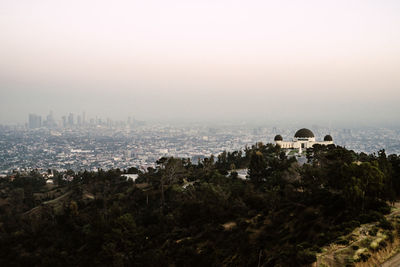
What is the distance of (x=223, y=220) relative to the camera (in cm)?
2303

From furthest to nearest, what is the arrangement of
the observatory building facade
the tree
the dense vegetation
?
the observatory building facade → the tree → the dense vegetation

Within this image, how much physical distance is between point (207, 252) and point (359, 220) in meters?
8.23

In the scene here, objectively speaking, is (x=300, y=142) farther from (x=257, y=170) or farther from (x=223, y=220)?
(x=223, y=220)

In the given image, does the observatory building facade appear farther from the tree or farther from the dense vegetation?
the tree

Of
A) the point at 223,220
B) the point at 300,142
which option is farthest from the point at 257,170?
the point at 300,142

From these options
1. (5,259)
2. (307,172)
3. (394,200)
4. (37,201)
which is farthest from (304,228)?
(37,201)

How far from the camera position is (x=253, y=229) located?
68.9 ft

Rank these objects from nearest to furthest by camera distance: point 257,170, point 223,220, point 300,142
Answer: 1. point 223,220
2. point 257,170
3. point 300,142

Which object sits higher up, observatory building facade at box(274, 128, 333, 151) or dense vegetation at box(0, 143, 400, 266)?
observatory building facade at box(274, 128, 333, 151)

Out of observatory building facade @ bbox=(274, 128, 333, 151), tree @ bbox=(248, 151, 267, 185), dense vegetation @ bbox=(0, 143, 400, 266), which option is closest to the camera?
dense vegetation @ bbox=(0, 143, 400, 266)

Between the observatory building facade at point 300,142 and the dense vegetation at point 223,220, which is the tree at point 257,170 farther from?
the observatory building facade at point 300,142

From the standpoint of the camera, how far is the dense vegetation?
1805 centimetres

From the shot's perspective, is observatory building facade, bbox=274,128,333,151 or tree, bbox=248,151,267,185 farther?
observatory building facade, bbox=274,128,333,151

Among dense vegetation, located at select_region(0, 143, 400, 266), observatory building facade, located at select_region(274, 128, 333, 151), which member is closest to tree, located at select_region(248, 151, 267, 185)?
dense vegetation, located at select_region(0, 143, 400, 266)
